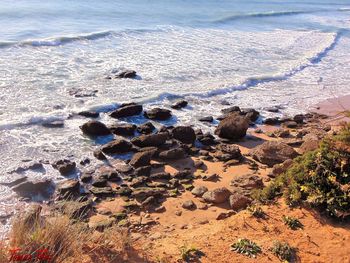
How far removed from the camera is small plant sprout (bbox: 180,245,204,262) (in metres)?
4.91

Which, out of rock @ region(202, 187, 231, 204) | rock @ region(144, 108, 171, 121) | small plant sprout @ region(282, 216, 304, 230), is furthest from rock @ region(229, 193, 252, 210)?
rock @ region(144, 108, 171, 121)

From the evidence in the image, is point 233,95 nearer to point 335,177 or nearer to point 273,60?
point 273,60

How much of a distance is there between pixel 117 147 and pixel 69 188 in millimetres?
1822

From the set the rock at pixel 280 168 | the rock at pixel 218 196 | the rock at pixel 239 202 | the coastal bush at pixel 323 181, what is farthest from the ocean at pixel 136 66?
the coastal bush at pixel 323 181

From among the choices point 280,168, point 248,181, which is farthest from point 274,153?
point 248,181

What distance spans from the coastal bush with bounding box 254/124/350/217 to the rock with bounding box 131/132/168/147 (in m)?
3.24

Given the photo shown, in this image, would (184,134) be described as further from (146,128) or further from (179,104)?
(179,104)

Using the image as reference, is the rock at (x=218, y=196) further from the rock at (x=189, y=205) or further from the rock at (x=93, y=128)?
the rock at (x=93, y=128)

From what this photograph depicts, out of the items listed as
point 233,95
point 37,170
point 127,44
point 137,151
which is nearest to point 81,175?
point 37,170

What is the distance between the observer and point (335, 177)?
579 centimetres

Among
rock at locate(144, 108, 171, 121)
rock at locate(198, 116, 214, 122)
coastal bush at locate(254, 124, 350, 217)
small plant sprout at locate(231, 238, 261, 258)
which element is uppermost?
coastal bush at locate(254, 124, 350, 217)

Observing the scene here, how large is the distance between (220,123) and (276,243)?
5384 millimetres

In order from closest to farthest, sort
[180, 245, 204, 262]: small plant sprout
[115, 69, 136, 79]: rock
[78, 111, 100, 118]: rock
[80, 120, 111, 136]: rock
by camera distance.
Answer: [180, 245, 204, 262]: small plant sprout, [80, 120, 111, 136]: rock, [78, 111, 100, 118]: rock, [115, 69, 136, 79]: rock

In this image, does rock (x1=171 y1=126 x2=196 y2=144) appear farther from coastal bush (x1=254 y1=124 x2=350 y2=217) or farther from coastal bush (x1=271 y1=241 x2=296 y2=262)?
coastal bush (x1=271 y1=241 x2=296 y2=262)
